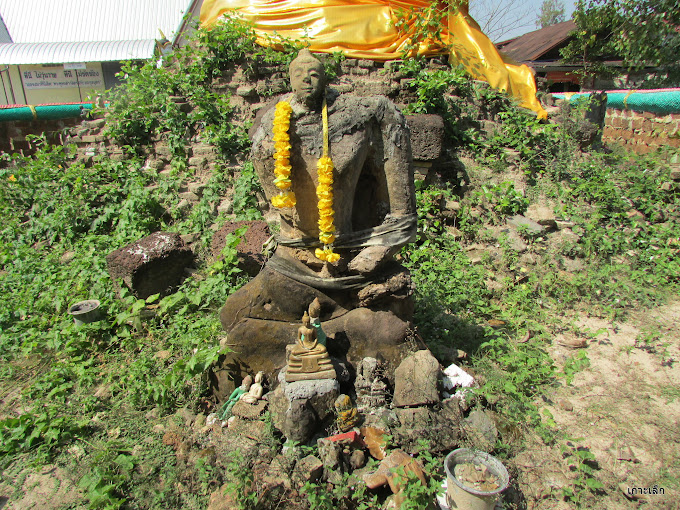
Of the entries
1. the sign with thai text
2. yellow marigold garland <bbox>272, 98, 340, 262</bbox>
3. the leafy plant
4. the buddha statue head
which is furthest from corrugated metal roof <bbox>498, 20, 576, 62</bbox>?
the leafy plant

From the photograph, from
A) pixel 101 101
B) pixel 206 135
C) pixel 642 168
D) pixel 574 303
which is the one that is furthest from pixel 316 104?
pixel 101 101

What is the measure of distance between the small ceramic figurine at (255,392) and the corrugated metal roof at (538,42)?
15.6 meters

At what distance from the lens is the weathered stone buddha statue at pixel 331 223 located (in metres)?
2.79

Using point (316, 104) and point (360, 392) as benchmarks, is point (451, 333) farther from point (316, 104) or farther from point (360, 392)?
point (316, 104)

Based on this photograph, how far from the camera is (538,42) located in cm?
1659

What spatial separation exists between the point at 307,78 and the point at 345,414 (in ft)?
6.74

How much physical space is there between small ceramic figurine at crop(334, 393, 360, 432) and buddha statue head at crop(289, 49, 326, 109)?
186 cm

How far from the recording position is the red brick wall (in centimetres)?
767

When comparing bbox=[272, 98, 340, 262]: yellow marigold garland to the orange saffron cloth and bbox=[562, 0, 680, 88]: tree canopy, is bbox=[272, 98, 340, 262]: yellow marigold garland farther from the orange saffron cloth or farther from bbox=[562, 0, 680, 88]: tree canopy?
bbox=[562, 0, 680, 88]: tree canopy

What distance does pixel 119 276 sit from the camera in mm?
4578

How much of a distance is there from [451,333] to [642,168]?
15.7 feet

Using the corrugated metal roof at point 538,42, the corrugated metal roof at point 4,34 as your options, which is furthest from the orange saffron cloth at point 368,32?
the corrugated metal roof at point 4,34

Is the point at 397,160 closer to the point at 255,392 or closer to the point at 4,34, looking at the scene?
the point at 255,392

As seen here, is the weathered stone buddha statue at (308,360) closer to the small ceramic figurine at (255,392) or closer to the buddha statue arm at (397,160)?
the small ceramic figurine at (255,392)
